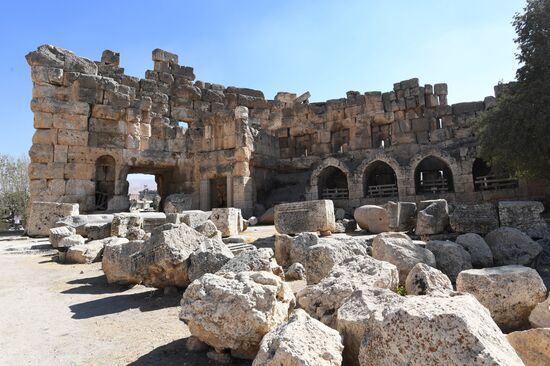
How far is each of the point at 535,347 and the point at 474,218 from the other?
593 centimetres

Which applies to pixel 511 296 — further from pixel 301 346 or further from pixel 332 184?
pixel 332 184

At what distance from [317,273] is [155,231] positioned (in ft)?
8.47

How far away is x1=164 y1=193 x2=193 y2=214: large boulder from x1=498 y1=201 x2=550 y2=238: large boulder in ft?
37.7

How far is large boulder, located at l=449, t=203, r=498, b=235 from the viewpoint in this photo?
7.42 meters

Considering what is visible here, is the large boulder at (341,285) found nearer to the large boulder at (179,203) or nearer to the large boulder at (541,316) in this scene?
the large boulder at (541,316)

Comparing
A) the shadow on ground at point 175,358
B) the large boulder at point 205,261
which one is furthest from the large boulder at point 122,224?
the shadow on ground at point 175,358

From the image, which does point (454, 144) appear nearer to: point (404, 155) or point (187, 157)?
point (404, 155)

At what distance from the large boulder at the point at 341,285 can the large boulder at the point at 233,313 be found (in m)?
0.28

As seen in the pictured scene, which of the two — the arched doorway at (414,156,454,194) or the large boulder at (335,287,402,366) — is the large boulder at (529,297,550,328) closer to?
the large boulder at (335,287,402,366)

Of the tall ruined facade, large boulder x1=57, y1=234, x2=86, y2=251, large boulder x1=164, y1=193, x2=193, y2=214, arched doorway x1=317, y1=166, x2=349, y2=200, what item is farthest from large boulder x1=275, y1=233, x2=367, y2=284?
arched doorway x1=317, y1=166, x2=349, y2=200

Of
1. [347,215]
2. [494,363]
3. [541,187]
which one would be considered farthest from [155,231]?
[541,187]

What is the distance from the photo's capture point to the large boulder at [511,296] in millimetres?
3338

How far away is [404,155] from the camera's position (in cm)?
1742

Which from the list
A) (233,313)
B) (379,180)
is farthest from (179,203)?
(233,313)
